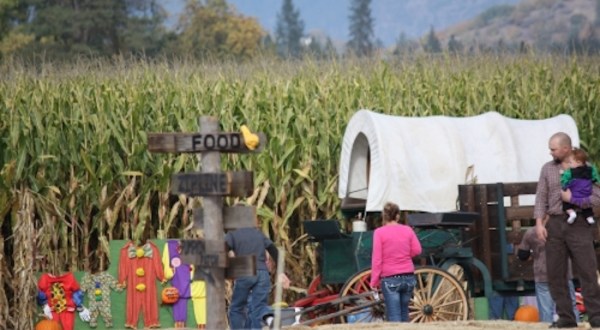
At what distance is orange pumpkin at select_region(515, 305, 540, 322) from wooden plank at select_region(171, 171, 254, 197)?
585 cm

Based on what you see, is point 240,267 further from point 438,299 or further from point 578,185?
point 438,299

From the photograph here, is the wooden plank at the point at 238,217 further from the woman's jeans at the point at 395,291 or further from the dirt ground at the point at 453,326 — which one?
the woman's jeans at the point at 395,291

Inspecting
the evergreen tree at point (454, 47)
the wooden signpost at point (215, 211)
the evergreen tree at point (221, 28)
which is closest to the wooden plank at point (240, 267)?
the wooden signpost at point (215, 211)

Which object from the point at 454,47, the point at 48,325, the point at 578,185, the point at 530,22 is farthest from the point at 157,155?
the point at 530,22

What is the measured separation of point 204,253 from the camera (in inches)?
492

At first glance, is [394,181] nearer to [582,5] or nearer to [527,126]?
[527,126]

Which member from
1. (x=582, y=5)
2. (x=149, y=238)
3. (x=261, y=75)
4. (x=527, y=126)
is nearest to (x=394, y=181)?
(x=527, y=126)

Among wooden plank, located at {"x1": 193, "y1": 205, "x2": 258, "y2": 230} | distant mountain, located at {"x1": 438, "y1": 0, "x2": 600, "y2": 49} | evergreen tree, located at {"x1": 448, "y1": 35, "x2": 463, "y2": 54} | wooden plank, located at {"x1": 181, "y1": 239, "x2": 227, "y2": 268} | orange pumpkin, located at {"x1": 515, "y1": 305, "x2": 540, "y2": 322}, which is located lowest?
orange pumpkin, located at {"x1": 515, "y1": 305, "x2": 540, "y2": 322}

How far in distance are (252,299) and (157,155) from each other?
17.9ft

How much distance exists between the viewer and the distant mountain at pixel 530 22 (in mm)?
170500

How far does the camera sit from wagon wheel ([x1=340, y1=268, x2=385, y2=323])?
1652cm

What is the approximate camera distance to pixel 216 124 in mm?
12773

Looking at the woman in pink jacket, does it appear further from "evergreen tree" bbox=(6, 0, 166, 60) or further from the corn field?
"evergreen tree" bbox=(6, 0, 166, 60)

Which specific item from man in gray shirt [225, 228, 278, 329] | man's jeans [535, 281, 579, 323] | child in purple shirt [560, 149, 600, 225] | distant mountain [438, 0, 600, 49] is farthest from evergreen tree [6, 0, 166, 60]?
distant mountain [438, 0, 600, 49]
